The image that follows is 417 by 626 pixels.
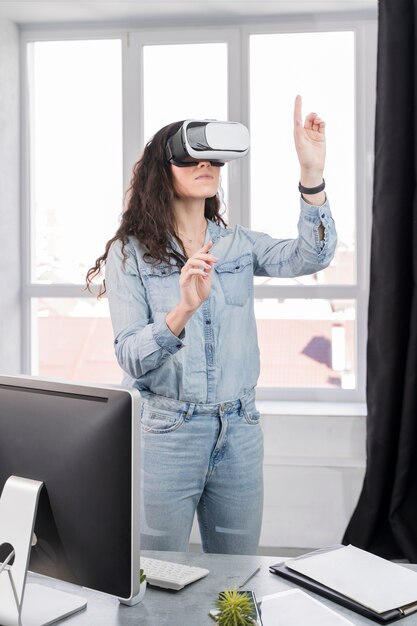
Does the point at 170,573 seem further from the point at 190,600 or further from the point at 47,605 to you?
the point at 47,605

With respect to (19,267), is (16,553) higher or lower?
lower

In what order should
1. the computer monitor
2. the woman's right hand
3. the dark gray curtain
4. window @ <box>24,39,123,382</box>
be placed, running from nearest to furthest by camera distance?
the computer monitor < the woman's right hand < the dark gray curtain < window @ <box>24,39,123,382</box>

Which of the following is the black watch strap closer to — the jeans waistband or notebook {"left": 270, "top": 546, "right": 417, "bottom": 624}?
the jeans waistband

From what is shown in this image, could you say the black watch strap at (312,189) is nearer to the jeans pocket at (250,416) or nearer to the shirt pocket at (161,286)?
the shirt pocket at (161,286)

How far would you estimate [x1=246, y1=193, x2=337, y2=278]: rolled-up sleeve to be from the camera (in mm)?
1870

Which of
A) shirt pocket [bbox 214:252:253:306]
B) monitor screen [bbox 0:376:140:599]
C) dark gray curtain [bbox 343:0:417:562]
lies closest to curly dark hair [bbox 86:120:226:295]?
shirt pocket [bbox 214:252:253:306]

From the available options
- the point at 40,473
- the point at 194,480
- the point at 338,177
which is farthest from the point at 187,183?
the point at 338,177

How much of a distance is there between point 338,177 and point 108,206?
1081 mm

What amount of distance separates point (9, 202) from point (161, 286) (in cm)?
175

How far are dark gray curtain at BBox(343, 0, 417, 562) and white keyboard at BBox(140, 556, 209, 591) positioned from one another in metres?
1.76

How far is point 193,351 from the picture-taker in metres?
1.86

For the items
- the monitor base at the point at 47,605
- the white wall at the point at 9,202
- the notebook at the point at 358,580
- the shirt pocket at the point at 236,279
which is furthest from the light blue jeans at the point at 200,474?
the white wall at the point at 9,202

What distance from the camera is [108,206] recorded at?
11.4ft

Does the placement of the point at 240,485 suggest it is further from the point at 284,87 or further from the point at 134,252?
the point at 284,87
